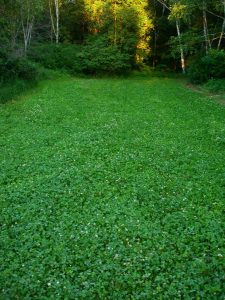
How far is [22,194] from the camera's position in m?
8.85

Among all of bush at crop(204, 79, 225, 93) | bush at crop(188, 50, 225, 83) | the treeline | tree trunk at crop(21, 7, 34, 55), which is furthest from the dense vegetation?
Result: tree trunk at crop(21, 7, 34, 55)

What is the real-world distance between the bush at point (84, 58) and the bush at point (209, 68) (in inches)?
395

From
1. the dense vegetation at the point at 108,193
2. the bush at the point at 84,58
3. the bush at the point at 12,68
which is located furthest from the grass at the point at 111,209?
the bush at the point at 84,58

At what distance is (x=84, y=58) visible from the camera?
125 ft

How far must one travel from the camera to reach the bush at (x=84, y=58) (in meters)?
36.9

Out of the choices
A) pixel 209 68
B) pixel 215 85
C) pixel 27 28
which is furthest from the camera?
pixel 27 28

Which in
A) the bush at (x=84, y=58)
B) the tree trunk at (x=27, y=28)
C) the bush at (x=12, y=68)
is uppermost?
the tree trunk at (x=27, y=28)

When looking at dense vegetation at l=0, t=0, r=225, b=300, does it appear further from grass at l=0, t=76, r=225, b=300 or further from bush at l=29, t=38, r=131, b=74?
bush at l=29, t=38, r=131, b=74

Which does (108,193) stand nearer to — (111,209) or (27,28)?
(111,209)

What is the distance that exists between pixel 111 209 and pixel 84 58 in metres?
32.5

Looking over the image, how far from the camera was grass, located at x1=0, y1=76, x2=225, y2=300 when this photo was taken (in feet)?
19.1

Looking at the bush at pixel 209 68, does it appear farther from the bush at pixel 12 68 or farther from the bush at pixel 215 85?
the bush at pixel 12 68

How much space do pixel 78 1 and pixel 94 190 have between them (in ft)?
132

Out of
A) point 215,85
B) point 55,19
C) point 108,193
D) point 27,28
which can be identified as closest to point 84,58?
point 27,28
